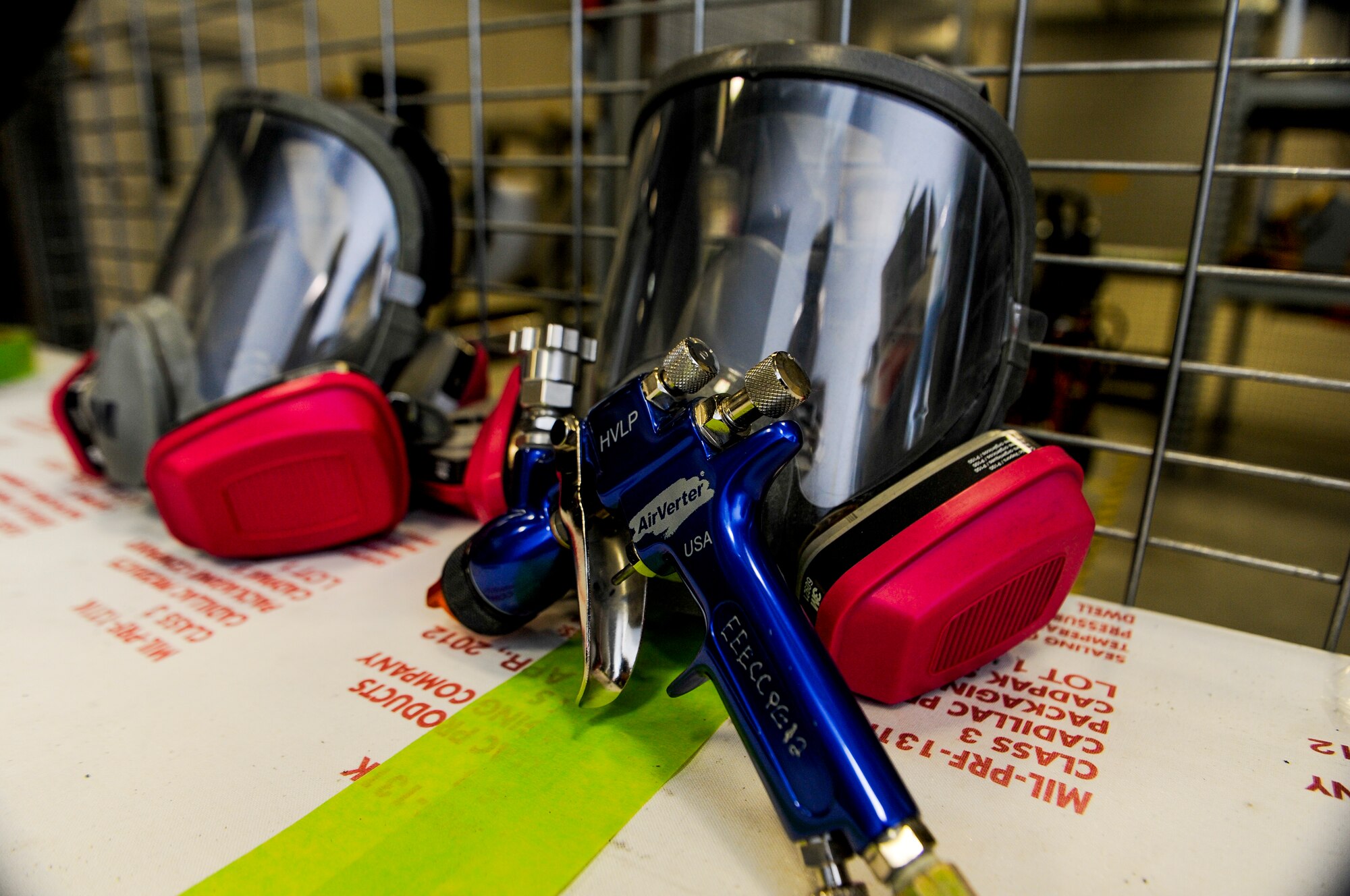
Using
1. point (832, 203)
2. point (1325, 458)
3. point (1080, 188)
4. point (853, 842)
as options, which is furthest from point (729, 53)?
point (1325, 458)

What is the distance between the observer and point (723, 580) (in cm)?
46

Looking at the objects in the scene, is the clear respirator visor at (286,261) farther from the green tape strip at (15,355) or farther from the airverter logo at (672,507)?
the green tape strip at (15,355)

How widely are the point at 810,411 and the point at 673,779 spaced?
0.86 ft

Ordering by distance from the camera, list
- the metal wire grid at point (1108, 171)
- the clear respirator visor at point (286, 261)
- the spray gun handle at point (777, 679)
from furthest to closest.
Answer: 1. the clear respirator visor at point (286, 261)
2. the metal wire grid at point (1108, 171)
3. the spray gun handle at point (777, 679)

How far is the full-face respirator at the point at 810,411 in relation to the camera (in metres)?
0.48

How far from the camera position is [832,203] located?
586 mm

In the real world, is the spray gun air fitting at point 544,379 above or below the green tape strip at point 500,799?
above

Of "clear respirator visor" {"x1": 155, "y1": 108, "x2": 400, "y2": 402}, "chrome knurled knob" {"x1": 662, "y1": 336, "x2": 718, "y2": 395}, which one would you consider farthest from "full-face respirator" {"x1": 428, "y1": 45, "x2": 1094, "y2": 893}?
"clear respirator visor" {"x1": 155, "y1": 108, "x2": 400, "y2": 402}

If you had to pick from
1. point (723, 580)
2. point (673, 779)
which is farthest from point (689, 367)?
point (673, 779)

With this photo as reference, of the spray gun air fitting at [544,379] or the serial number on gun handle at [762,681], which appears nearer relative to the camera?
the serial number on gun handle at [762,681]

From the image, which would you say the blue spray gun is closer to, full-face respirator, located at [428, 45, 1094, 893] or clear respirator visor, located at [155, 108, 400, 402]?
full-face respirator, located at [428, 45, 1094, 893]

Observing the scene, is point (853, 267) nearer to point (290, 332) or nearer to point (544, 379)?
point (544, 379)

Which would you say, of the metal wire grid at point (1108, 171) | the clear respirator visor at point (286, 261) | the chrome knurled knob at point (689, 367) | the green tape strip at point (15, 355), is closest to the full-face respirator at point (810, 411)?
the chrome knurled knob at point (689, 367)

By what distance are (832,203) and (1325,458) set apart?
85.3 inches
